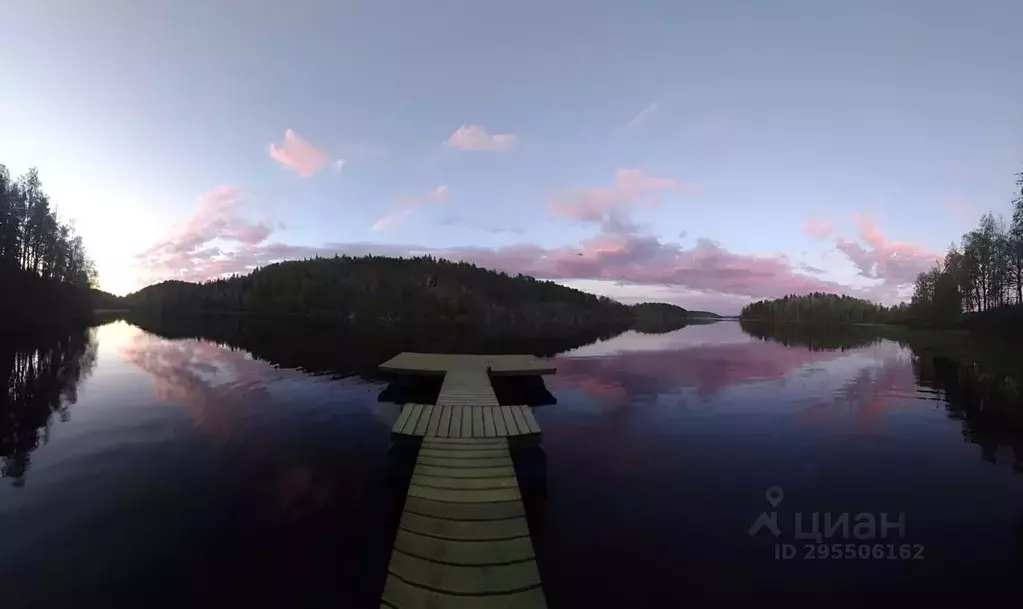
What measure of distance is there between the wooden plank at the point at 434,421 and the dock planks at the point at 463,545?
1.87 meters

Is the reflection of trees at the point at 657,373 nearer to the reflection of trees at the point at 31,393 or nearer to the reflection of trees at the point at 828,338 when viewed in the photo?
the reflection of trees at the point at 31,393

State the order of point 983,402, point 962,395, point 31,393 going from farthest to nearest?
point 962,395 → point 983,402 → point 31,393

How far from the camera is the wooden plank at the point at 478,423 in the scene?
11.4 m

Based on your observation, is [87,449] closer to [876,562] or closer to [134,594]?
[134,594]

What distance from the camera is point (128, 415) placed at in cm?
1688

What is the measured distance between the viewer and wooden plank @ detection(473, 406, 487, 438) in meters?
11.4

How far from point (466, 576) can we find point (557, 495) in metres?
5.53

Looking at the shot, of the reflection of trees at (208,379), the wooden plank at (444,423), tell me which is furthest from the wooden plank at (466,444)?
the reflection of trees at (208,379)

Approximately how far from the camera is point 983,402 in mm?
21406

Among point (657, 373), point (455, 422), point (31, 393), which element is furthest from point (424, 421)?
point (657, 373)

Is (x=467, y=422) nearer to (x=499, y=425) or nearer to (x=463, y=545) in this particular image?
(x=499, y=425)

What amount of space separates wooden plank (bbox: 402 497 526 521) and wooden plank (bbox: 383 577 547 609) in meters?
1.71

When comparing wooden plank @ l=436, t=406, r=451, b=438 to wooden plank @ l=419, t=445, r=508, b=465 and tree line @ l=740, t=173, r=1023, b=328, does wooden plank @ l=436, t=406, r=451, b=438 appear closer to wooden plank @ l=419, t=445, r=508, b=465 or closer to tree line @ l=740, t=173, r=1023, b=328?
wooden plank @ l=419, t=445, r=508, b=465

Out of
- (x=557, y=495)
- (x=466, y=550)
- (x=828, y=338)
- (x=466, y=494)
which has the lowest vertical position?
(x=557, y=495)
